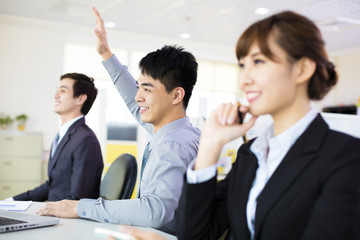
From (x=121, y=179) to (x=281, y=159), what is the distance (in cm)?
133

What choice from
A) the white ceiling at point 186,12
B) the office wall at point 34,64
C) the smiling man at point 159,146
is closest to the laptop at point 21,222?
the smiling man at point 159,146

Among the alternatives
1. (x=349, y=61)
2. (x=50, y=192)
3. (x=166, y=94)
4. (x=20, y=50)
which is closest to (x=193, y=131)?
(x=166, y=94)

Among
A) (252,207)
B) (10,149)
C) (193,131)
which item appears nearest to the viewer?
(252,207)

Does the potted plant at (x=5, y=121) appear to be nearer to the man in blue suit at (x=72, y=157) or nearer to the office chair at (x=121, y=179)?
the man in blue suit at (x=72, y=157)

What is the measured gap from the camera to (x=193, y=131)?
190 cm

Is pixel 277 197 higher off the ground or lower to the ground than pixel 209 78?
lower

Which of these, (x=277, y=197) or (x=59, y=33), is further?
(x=59, y=33)

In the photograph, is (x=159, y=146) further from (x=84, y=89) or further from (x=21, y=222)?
(x=84, y=89)

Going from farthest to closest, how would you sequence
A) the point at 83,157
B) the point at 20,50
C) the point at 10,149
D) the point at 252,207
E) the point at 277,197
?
the point at 20,50, the point at 10,149, the point at 83,157, the point at 252,207, the point at 277,197

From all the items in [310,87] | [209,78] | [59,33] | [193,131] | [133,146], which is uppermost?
[59,33]

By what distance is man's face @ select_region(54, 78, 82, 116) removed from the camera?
284 centimetres

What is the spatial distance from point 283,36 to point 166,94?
925 millimetres

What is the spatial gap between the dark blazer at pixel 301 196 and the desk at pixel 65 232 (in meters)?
0.29

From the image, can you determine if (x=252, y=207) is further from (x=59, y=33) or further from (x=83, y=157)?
(x=59, y=33)
